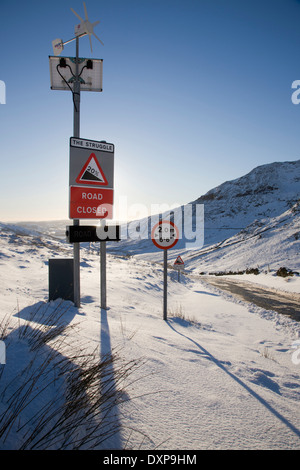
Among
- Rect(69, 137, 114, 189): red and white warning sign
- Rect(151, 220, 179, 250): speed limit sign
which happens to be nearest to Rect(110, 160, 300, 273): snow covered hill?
Rect(151, 220, 179, 250): speed limit sign

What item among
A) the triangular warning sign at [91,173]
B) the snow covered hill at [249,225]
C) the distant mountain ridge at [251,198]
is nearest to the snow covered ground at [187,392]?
the triangular warning sign at [91,173]

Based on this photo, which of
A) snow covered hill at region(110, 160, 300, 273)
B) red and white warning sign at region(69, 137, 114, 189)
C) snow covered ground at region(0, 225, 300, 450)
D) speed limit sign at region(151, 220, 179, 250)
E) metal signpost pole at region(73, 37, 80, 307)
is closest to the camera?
snow covered ground at region(0, 225, 300, 450)

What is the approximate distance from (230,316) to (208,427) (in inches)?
238

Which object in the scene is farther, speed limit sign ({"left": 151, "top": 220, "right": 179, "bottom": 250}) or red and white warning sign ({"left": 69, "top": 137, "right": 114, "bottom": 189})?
speed limit sign ({"left": 151, "top": 220, "right": 179, "bottom": 250})

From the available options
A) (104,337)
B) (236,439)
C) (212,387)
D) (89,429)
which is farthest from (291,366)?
(89,429)

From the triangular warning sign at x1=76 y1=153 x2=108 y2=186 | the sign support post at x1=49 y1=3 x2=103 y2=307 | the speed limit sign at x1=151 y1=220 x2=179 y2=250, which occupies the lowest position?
the speed limit sign at x1=151 y1=220 x2=179 y2=250

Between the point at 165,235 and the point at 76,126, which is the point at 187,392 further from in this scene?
the point at 76,126

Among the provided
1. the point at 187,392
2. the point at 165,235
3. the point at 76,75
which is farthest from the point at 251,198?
the point at 187,392

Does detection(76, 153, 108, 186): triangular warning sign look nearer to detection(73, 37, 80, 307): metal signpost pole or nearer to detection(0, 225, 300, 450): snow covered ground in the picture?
detection(73, 37, 80, 307): metal signpost pole

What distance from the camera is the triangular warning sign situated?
461 cm

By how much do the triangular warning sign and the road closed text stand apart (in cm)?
15

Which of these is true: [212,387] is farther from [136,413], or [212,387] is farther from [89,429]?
[89,429]

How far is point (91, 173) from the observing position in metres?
4.68
